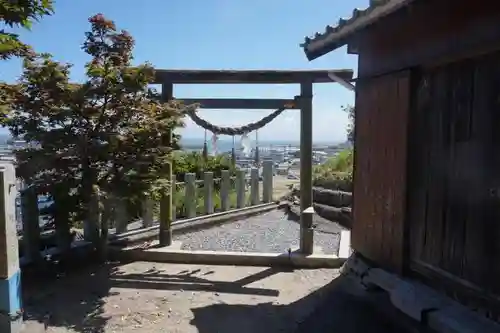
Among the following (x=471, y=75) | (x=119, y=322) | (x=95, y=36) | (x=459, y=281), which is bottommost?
(x=119, y=322)

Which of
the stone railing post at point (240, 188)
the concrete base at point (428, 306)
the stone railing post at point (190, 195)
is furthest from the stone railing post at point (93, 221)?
the stone railing post at point (240, 188)

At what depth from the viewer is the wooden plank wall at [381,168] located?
3936 mm

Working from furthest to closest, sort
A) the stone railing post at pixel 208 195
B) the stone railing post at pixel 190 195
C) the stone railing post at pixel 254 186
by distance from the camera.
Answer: the stone railing post at pixel 254 186, the stone railing post at pixel 208 195, the stone railing post at pixel 190 195

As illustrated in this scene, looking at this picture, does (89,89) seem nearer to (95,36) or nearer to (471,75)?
(95,36)

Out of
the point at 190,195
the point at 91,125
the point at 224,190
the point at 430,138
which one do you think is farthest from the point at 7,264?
the point at 224,190

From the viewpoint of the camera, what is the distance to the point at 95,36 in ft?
17.3

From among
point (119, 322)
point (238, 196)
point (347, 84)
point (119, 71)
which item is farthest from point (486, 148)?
point (238, 196)

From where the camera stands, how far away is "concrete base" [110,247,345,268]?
19.8 feet

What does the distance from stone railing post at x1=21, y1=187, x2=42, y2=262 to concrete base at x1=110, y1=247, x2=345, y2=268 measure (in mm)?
1103

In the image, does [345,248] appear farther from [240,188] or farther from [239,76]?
[240,188]

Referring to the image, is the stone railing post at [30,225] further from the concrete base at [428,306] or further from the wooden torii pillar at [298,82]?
the concrete base at [428,306]

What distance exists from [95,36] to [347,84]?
10.5 feet

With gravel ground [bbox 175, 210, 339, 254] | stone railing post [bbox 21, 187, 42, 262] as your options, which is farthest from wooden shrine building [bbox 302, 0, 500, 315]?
stone railing post [bbox 21, 187, 42, 262]

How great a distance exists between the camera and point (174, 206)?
344 inches
